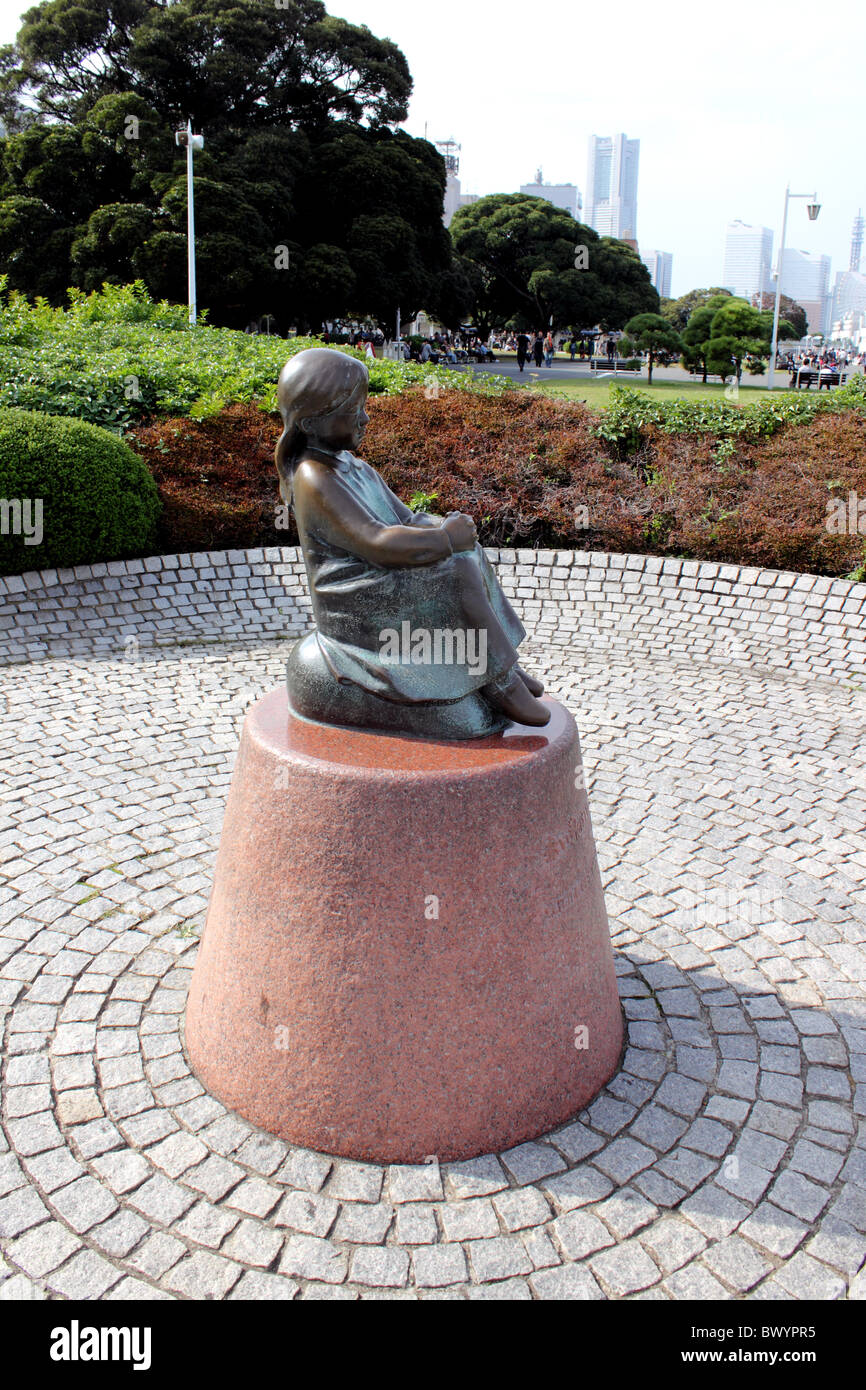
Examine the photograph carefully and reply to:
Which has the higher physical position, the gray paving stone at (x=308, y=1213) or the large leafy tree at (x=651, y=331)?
the large leafy tree at (x=651, y=331)

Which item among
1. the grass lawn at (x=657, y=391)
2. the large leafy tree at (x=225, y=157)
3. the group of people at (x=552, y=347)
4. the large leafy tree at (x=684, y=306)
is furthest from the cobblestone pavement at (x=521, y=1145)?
the large leafy tree at (x=684, y=306)

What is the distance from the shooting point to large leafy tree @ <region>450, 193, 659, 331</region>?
5069 cm

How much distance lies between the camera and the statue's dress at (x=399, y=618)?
11.5 ft

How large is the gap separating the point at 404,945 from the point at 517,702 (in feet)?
3.27

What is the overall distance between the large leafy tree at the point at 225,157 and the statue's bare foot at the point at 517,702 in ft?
81.4

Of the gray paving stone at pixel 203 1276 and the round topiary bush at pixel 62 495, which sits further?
the round topiary bush at pixel 62 495

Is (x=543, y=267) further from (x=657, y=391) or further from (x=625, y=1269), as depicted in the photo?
(x=625, y=1269)

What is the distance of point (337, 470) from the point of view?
3586 millimetres

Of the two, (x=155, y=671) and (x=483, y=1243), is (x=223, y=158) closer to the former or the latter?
(x=155, y=671)

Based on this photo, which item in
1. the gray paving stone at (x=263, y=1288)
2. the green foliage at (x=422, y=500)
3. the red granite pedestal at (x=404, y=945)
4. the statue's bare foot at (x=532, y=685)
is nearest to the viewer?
the gray paving stone at (x=263, y=1288)

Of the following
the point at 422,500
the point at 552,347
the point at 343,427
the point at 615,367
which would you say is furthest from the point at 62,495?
the point at 552,347

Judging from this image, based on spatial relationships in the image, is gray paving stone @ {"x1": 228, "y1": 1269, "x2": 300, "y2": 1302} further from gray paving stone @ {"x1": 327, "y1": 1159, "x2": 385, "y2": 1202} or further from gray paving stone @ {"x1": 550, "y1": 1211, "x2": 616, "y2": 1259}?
gray paving stone @ {"x1": 550, "y1": 1211, "x2": 616, "y2": 1259}

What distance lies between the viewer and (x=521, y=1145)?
343 cm

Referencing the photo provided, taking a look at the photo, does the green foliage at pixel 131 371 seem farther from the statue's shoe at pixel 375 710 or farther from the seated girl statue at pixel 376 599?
the statue's shoe at pixel 375 710
